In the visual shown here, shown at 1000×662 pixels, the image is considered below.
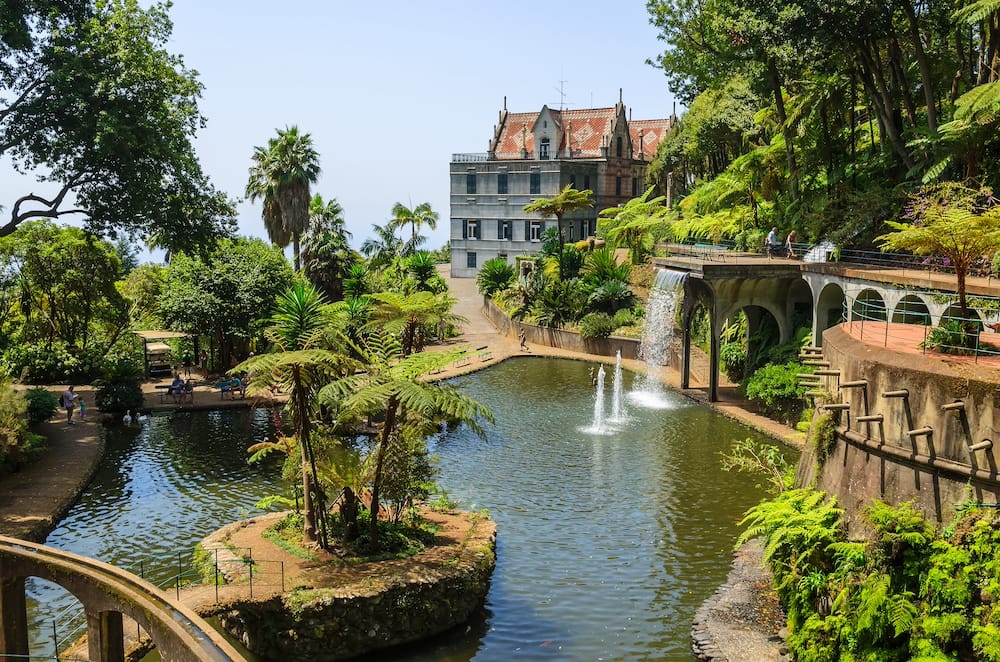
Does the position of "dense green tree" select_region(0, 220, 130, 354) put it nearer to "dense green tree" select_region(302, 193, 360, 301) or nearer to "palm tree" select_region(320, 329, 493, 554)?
"dense green tree" select_region(302, 193, 360, 301)

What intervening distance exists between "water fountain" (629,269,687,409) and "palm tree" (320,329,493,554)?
16243 millimetres

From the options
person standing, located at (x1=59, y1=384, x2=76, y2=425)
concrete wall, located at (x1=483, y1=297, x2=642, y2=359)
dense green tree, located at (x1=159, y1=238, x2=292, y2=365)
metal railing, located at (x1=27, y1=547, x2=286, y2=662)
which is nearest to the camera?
metal railing, located at (x1=27, y1=547, x2=286, y2=662)

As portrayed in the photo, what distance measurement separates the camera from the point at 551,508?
69.6ft

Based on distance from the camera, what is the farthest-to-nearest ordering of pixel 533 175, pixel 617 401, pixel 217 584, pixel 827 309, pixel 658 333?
pixel 533 175 < pixel 658 333 < pixel 617 401 < pixel 827 309 < pixel 217 584

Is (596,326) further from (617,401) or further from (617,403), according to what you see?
(617,403)

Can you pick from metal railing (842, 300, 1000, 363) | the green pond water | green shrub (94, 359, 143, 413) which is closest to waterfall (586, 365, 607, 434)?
the green pond water

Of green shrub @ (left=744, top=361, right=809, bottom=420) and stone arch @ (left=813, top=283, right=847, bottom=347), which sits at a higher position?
stone arch @ (left=813, top=283, right=847, bottom=347)

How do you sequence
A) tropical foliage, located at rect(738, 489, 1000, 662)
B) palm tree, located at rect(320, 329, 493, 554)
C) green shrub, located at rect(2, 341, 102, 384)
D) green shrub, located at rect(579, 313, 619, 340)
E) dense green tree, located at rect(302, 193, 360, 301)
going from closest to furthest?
tropical foliage, located at rect(738, 489, 1000, 662) < palm tree, located at rect(320, 329, 493, 554) < green shrub, located at rect(2, 341, 102, 384) < green shrub, located at rect(579, 313, 619, 340) < dense green tree, located at rect(302, 193, 360, 301)

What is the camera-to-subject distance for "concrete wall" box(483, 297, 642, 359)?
41031 mm

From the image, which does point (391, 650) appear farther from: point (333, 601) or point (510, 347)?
point (510, 347)

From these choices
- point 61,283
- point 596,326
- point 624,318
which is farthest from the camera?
point 624,318

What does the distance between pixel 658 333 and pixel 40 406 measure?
75.8 ft

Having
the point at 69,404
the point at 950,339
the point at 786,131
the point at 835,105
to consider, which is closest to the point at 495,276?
the point at 786,131

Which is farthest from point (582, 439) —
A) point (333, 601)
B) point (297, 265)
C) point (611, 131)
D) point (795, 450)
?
point (611, 131)
